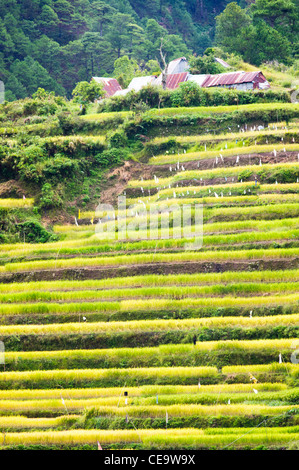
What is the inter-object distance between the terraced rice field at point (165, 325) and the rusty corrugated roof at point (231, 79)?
37.8 feet

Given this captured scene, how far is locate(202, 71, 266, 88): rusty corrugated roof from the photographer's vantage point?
37844 mm

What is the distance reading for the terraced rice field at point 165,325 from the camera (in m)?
14.9

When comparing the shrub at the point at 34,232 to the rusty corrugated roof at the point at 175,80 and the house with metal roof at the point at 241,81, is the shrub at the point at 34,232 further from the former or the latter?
the rusty corrugated roof at the point at 175,80

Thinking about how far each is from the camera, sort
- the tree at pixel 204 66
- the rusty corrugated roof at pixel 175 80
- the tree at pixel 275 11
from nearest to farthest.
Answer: the rusty corrugated roof at pixel 175 80
the tree at pixel 204 66
the tree at pixel 275 11

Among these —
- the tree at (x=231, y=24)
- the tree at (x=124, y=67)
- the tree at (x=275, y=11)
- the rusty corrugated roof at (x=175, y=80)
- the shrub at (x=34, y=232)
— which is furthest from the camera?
the tree at (x=124, y=67)

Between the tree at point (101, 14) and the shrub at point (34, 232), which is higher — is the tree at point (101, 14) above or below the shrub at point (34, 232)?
above

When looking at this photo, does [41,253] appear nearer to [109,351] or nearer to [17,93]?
[109,351]

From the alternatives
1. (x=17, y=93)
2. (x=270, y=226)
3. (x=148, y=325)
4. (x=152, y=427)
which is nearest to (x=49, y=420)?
(x=152, y=427)

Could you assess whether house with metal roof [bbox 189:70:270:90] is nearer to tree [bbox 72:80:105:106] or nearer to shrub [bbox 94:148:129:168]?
tree [bbox 72:80:105:106]

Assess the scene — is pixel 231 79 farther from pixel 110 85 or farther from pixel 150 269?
pixel 150 269

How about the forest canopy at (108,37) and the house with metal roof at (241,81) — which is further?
the forest canopy at (108,37)

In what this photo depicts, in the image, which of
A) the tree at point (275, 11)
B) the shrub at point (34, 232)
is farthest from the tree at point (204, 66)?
the shrub at point (34, 232)

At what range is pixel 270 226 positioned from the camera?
2245 cm

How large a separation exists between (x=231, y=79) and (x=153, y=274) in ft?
68.9
